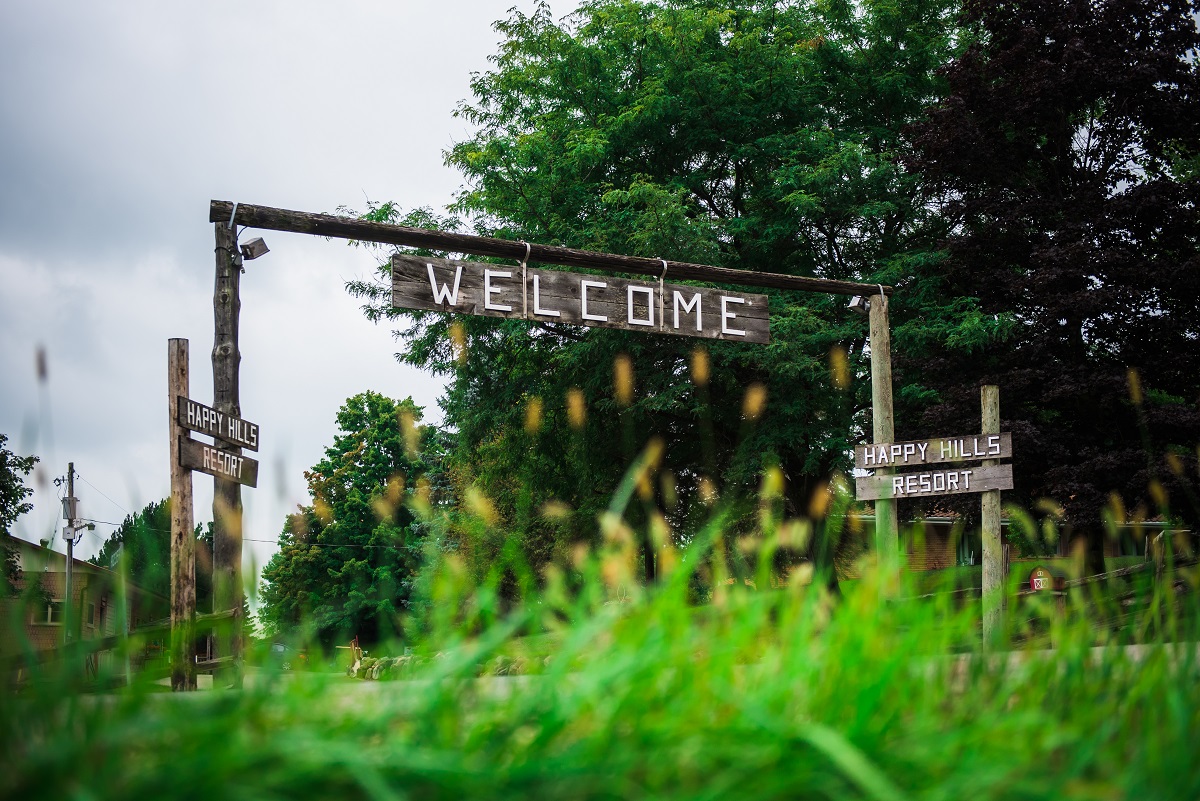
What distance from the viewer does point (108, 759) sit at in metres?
1.37

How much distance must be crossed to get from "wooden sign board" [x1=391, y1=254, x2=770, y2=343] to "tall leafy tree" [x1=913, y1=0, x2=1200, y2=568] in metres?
9.31

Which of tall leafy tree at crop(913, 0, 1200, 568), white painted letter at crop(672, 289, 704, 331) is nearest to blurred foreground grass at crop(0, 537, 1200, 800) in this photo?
white painted letter at crop(672, 289, 704, 331)

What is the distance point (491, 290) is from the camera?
9.34m

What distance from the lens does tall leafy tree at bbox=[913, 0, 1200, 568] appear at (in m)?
18.1

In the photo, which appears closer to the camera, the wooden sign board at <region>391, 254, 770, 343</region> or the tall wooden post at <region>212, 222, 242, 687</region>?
the tall wooden post at <region>212, 222, 242, 687</region>

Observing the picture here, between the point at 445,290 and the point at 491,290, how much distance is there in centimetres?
43

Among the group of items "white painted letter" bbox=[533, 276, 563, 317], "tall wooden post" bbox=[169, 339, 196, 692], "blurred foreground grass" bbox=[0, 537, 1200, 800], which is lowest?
"blurred foreground grass" bbox=[0, 537, 1200, 800]

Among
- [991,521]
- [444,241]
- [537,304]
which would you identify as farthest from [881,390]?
[444,241]

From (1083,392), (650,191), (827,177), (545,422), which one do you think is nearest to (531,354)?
(545,422)

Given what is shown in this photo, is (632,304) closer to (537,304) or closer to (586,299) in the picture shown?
(586,299)

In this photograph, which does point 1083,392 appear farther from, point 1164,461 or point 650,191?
point 650,191

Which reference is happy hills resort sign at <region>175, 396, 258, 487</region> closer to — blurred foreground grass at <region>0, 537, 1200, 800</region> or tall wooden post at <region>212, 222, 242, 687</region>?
tall wooden post at <region>212, 222, 242, 687</region>

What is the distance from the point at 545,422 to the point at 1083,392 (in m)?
9.82

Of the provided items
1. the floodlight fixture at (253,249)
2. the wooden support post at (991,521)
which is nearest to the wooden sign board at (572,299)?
the floodlight fixture at (253,249)
